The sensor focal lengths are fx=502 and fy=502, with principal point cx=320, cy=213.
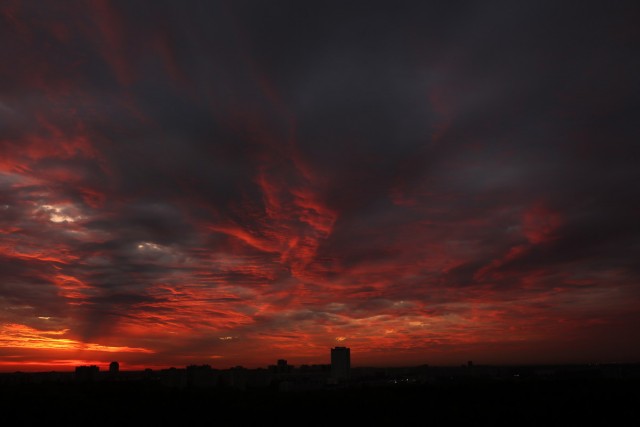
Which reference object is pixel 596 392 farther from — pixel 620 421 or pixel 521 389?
pixel 620 421

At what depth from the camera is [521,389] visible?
508 ft

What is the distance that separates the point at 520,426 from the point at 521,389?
64.5 metres

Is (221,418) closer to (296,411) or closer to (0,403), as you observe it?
(296,411)

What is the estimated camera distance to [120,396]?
172500 millimetres

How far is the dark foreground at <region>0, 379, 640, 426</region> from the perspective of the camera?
104 meters

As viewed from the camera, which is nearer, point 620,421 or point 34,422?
point 620,421

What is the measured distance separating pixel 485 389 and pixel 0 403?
142639 mm

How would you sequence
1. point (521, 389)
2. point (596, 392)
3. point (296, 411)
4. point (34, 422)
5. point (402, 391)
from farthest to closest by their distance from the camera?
point (402, 391) → point (521, 389) → point (596, 392) → point (296, 411) → point (34, 422)

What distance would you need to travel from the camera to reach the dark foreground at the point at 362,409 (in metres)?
104

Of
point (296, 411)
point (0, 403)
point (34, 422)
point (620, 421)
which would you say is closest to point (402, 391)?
point (296, 411)

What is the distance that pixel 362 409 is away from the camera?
12231 centimetres

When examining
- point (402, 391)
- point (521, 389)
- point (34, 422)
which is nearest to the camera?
point (34, 422)

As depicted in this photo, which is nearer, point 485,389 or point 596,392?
point 596,392

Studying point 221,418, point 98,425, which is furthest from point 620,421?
point 98,425
